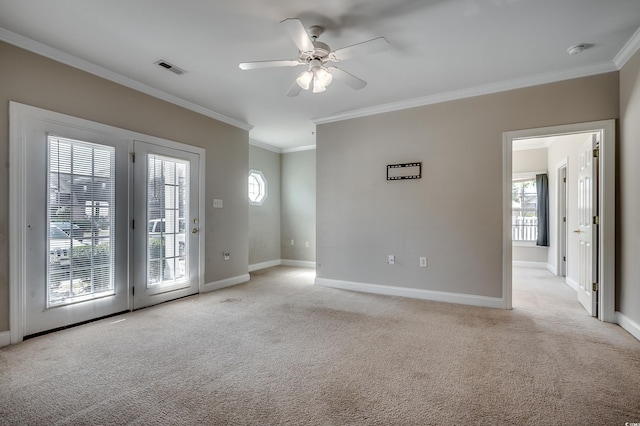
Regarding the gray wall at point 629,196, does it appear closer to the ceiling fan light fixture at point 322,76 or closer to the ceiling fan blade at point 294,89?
the ceiling fan light fixture at point 322,76

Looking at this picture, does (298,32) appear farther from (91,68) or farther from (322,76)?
(91,68)

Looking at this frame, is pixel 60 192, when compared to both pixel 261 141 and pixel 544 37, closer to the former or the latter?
pixel 261 141

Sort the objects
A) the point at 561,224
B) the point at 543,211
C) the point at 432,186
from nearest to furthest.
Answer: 1. the point at 432,186
2. the point at 561,224
3. the point at 543,211

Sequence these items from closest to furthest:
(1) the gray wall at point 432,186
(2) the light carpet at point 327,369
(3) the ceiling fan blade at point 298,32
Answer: (2) the light carpet at point 327,369
(3) the ceiling fan blade at point 298,32
(1) the gray wall at point 432,186

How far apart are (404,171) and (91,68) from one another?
12.6ft

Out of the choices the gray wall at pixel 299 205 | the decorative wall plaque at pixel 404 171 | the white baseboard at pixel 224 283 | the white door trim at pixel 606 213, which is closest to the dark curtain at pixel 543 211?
the white door trim at pixel 606 213

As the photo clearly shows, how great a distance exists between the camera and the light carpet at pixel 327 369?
1.69 m

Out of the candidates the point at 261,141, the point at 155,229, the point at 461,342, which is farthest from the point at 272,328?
the point at 261,141

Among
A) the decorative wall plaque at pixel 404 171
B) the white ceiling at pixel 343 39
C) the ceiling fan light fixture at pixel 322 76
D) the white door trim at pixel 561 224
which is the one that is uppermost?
the white ceiling at pixel 343 39

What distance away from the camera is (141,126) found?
362cm

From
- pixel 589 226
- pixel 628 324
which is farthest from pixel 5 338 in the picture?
pixel 589 226

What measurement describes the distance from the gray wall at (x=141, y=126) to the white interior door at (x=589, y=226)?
185 inches

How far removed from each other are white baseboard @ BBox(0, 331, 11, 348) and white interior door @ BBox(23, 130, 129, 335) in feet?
0.35

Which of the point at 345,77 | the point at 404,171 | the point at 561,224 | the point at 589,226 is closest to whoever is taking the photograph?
the point at 345,77
